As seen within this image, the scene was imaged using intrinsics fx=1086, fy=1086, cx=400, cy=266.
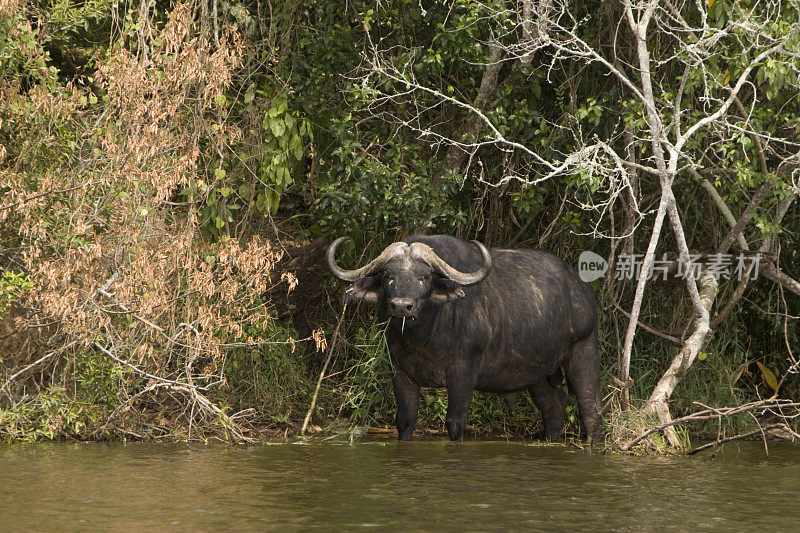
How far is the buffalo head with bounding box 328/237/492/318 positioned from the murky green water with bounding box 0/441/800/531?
4.01 feet

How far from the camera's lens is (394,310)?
848 centimetres

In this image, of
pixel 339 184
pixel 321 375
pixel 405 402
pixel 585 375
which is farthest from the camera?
pixel 585 375

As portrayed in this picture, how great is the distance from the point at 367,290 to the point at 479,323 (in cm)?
99

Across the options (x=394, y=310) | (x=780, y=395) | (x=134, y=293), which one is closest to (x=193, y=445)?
(x=134, y=293)

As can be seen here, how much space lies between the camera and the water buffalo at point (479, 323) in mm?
8898

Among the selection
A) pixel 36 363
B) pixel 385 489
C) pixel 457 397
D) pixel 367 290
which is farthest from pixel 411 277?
pixel 36 363

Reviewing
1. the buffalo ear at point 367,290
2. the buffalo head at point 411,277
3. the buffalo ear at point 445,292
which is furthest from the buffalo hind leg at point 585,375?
the buffalo ear at point 367,290

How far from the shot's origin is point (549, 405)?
391 inches

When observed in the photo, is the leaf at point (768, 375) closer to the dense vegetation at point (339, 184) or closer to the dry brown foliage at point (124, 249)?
the dense vegetation at point (339, 184)

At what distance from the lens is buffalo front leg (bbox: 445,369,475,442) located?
898 cm

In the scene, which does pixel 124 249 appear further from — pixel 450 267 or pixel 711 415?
pixel 711 415

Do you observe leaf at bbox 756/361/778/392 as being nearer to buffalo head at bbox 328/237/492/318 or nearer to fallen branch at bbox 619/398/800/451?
fallen branch at bbox 619/398/800/451

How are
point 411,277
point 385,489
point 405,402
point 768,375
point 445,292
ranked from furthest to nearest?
point 768,375 → point 405,402 → point 445,292 → point 411,277 → point 385,489

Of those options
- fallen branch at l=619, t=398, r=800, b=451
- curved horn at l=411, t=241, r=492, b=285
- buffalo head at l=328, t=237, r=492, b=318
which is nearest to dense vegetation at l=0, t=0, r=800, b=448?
fallen branch at l=619, t=398, r=800, b=451
